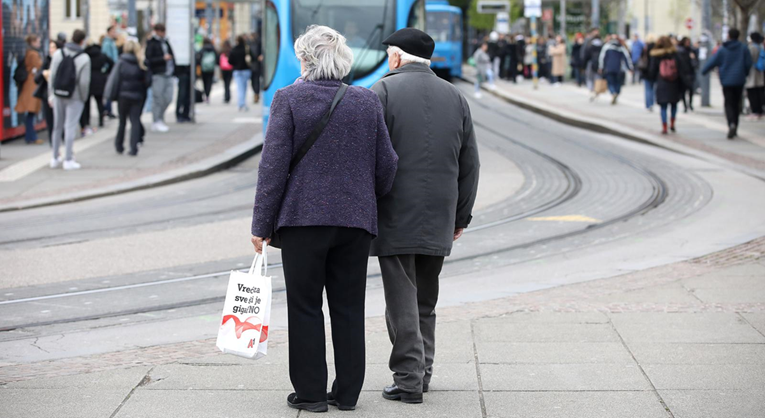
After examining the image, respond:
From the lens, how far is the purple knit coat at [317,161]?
454cm

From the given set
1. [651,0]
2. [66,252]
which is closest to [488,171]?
[66,252]

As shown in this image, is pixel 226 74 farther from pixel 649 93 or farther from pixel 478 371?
pixel 478 371

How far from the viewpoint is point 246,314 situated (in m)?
4.68

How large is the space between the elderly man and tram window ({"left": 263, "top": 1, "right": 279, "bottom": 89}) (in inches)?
474

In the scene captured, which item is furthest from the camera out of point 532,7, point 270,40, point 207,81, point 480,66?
point 532,7

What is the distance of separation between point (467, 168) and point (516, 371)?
1.10 metres

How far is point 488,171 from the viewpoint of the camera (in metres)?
15.1

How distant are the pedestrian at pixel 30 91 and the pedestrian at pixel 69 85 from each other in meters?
3.27

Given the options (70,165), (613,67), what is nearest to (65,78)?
(70,165)

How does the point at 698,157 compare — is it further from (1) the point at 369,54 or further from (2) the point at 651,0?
(2) the point at 651,0

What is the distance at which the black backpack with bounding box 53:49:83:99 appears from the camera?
14.1 metres

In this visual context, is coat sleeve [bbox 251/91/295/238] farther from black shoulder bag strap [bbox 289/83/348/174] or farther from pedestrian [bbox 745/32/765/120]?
pedestrian [bbox 745/32/765/120]

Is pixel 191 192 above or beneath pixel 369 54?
beneath

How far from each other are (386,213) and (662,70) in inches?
608
